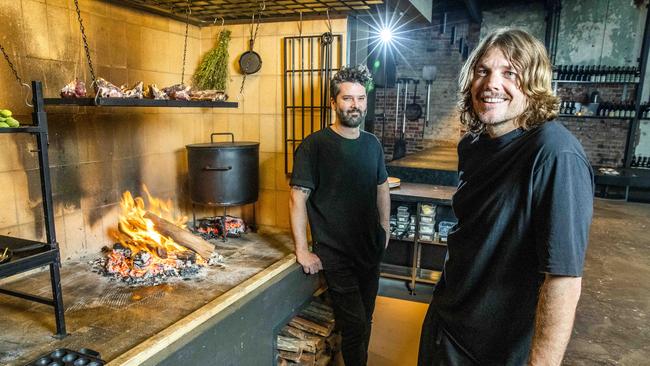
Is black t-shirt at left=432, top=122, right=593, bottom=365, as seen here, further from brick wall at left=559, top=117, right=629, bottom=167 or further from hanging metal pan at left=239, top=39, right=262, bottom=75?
brick wall at left=559, top=117, right=629, bottom=167

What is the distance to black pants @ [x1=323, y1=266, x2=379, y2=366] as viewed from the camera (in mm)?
2709

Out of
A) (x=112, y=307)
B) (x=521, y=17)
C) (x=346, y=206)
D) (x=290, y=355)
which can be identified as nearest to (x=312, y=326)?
(x=290, y=355)

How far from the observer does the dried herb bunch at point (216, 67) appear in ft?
11.7

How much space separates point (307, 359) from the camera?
2.91 m

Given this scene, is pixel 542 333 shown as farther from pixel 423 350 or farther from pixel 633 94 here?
pixel 633 94

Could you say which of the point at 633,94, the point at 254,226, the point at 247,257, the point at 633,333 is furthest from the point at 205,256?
the point at 633,94

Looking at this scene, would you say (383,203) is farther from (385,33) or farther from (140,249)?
(385,33)

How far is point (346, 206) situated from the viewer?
2650 mm

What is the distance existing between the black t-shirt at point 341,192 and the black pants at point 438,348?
107cm

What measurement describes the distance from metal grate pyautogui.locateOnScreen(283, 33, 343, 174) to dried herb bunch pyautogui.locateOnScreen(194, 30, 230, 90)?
544 mm

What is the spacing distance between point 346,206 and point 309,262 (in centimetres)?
45

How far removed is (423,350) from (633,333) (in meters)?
1.03

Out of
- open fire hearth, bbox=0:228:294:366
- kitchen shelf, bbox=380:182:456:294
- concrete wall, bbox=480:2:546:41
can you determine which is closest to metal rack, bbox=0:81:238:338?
open fire hearth, bbox=0:228:294:366

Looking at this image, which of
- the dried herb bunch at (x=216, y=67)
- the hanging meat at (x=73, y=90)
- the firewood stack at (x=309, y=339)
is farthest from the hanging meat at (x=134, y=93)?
the firewood stack at (x=309, y=339)
